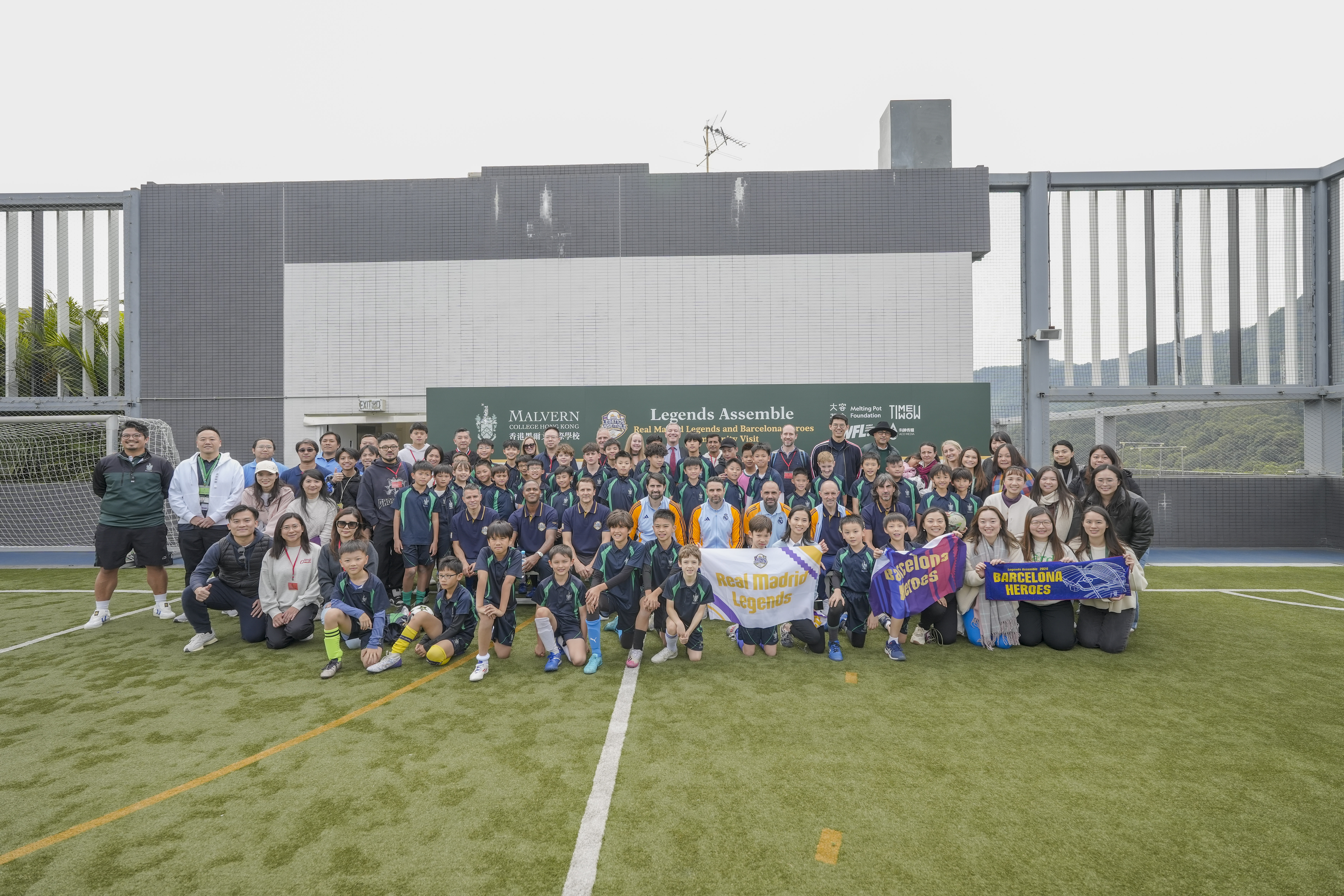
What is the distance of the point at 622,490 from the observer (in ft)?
20.8

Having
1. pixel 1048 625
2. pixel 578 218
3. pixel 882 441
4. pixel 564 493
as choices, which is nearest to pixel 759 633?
pixel 564 493

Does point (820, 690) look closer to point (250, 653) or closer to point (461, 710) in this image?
point (461, 710)

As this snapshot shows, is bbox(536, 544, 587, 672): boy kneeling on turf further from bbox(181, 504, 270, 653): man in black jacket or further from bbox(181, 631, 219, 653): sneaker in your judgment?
bbox(181, 631, 219, 653): sneaker

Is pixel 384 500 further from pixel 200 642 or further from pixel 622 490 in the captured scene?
pixel 622 490

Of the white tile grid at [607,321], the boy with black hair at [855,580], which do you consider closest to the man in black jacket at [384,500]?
the boy with black hair at [855,580]

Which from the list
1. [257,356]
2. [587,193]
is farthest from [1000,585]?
[257,356]

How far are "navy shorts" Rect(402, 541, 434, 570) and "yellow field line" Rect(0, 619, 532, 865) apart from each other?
177 centimetres

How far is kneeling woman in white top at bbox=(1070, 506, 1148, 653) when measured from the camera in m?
4.98

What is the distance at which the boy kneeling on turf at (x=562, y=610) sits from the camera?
4789 millimetres

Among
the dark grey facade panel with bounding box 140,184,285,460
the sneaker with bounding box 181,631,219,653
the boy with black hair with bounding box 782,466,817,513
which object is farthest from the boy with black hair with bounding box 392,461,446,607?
the dark grey facade panel with bounding box 140,184,285,460

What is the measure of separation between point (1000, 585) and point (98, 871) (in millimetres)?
5736

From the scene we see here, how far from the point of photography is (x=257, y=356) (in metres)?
10.9

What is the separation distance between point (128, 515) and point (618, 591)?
16.1 ft

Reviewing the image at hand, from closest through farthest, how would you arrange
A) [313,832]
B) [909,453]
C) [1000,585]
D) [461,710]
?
[313,832] < [461,710] < [1000,585] < [909,453]
